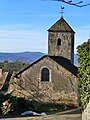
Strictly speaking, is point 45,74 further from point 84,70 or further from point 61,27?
point 84,70

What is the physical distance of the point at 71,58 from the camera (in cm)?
4009

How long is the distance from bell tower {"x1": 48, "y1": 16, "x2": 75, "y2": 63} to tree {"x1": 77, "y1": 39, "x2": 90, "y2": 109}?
25.6 m

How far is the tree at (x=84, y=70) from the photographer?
13875mm

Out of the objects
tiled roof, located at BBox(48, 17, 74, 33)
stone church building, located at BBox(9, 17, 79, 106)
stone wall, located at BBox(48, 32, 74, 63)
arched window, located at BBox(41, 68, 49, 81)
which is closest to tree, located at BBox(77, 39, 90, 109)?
stone church building, located at BBox(9, 17, 79, 106)

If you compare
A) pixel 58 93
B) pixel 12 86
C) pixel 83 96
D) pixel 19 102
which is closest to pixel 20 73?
pixel 12 86

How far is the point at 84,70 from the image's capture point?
14.2 m

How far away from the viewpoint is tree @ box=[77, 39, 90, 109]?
45.5ft

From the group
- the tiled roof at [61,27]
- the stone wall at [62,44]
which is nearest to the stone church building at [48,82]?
the stone wall at [62,44]

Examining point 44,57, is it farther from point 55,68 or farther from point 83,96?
point 83,96

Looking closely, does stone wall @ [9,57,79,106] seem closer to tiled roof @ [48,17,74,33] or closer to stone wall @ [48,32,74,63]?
stone wall @ [48,32,74,63]

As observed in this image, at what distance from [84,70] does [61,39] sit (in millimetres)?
26058

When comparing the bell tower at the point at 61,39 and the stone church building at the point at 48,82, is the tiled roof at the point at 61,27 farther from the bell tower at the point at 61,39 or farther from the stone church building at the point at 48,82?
the stone church building at the point at 48,82

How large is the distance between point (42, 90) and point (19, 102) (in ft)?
20.7

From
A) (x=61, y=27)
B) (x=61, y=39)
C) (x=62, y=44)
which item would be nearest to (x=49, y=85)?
(x=62, y=44)
